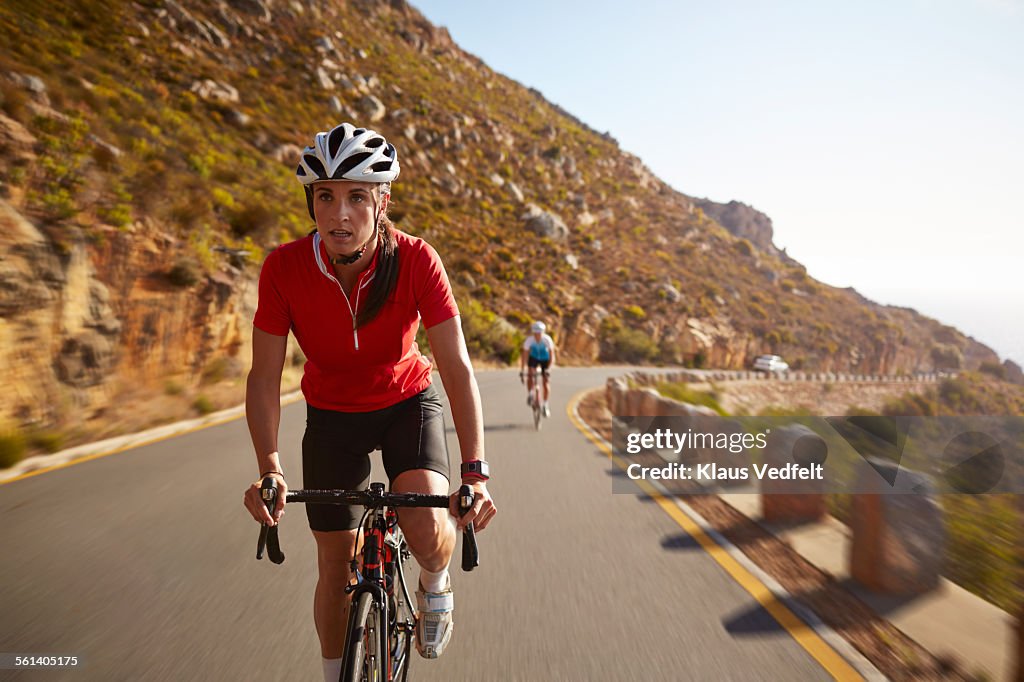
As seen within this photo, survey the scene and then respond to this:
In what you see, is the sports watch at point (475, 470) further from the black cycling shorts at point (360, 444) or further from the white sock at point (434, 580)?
the white sock at point (434, 580)

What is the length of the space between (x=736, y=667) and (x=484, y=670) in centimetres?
130

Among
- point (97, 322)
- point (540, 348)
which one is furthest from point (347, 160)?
point (540, 348)

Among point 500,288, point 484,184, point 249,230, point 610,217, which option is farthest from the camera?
point 610,217

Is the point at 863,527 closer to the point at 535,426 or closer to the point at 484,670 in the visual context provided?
the point at 484,670

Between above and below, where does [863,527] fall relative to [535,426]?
above

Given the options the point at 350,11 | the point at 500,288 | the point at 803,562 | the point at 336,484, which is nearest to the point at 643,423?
the point at 803,562

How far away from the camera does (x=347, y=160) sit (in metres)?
2.16

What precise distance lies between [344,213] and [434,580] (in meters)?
1.46

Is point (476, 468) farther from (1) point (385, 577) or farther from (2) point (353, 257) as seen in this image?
(2) point (353, 257)

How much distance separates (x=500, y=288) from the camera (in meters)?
39.5

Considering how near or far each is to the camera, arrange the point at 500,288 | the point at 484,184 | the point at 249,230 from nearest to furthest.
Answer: the point at 249,230
the point at 500,288
the point at 484,184

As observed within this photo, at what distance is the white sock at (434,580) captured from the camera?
7.52ft

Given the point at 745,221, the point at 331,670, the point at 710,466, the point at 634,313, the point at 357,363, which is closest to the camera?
the point at 331,670

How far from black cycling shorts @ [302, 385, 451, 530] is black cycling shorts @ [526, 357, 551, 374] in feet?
27.7
